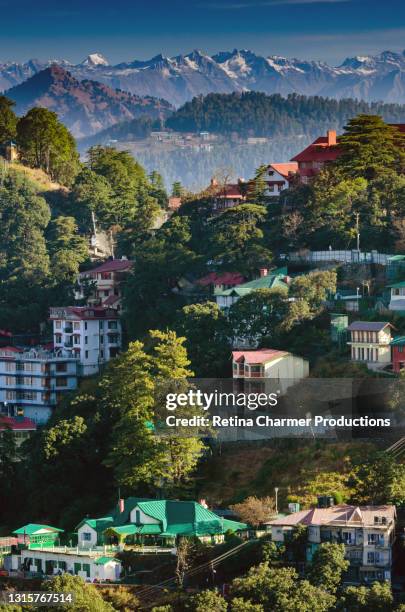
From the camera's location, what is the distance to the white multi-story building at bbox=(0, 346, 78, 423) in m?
71.9

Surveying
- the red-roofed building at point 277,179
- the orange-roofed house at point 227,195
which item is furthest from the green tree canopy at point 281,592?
the red-roofed building at point 277,179

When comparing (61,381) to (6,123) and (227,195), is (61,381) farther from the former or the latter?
(6,123)

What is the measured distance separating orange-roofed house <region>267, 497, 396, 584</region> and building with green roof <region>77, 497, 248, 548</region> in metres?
2.43

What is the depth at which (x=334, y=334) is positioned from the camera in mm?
63094

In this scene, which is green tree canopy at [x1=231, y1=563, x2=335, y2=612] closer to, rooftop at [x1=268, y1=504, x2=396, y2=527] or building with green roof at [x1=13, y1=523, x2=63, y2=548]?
rooftop at [x1=268, y1=504, x2=396, y2=527]

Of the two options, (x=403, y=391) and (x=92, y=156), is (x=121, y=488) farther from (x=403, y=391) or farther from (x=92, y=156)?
(x=92, y=156)

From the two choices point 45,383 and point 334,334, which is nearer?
point 334,334

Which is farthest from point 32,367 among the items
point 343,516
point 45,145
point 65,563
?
point 343,516

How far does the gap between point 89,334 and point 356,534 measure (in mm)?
27446

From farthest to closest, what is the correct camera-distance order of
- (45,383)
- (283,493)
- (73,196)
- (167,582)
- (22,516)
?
1. (73,196)
2. (45,383)
3. (22,516)
4. (283,493)
5. (167,582)

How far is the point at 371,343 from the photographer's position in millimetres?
60375

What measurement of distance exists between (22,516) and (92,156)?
39937 mm

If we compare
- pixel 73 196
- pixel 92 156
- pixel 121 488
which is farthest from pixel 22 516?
pixel 92 156

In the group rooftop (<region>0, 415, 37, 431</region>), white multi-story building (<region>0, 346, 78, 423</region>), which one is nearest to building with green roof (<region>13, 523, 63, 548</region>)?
rooftop (<region>0, 415, 37, 431</region>)
